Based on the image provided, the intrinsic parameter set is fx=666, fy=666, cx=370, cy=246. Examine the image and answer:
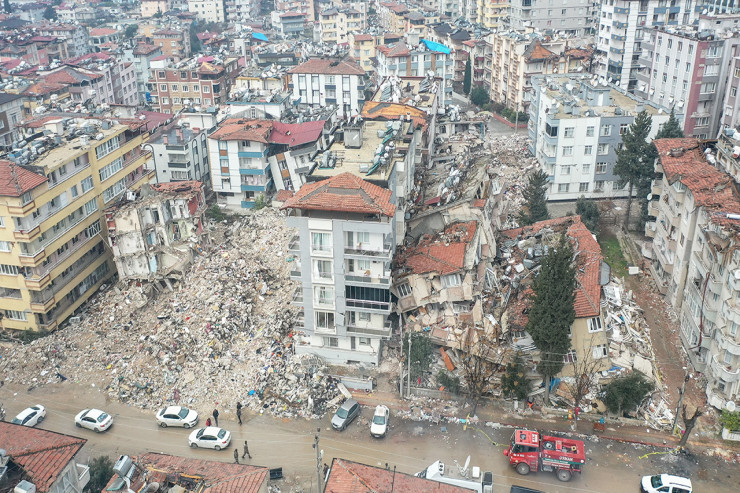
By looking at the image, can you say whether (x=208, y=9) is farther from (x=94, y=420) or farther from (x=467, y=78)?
(x=94, y=420)

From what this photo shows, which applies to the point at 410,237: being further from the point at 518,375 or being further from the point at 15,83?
the point at 15,83

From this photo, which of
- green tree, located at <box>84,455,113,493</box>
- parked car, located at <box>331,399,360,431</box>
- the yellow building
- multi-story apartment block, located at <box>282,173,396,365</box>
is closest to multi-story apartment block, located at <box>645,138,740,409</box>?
multi-story apartment block, located at <box>282,173,396,365</box>

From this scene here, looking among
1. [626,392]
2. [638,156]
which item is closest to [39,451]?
[626,392]

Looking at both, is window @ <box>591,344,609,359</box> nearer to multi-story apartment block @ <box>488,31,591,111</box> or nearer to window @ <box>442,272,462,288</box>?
window @ <box>442,272,462,288</box>

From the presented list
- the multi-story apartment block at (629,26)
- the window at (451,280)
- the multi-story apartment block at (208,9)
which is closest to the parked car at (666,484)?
the window at (451,280)

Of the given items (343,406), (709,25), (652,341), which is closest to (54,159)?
(343,406)

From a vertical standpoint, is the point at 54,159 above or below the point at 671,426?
above

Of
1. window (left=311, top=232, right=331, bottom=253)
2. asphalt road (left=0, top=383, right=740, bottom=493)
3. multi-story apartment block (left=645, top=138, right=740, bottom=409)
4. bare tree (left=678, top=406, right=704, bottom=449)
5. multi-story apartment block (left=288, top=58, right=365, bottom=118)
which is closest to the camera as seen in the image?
asphalt road (left=0, top=383, right=740, bottom=493)
